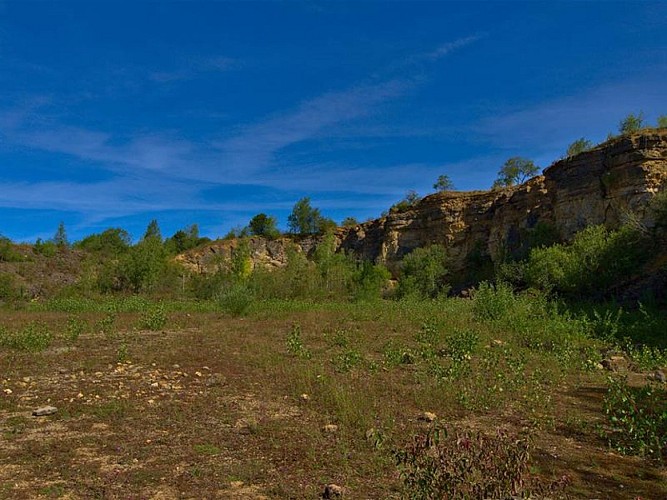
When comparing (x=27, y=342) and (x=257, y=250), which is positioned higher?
(x=257, y=250)

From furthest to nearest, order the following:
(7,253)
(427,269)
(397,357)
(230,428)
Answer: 1. (7,253)
2. (427,269)
3. (397,357)
4. (230,428)

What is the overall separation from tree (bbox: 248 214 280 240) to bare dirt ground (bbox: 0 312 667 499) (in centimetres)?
5035

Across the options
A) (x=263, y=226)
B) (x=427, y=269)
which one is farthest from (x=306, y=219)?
(x=427, y=269)

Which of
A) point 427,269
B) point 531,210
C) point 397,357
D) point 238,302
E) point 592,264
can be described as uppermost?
point 531,210

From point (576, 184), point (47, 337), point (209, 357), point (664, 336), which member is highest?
point (576, 184)

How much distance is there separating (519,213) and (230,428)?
113 ft

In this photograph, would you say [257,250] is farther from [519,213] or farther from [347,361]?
[347,361]

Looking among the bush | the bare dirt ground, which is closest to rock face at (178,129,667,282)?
the bush

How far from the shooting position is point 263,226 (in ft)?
198

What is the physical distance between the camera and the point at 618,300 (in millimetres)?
17219

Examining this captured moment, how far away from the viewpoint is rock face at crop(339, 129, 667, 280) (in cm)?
2670

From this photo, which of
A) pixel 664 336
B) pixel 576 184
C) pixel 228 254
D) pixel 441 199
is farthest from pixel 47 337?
pixel 228 254

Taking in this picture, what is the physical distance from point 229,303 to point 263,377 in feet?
33.3

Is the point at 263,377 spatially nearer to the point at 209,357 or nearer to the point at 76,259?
the point at 209,357
